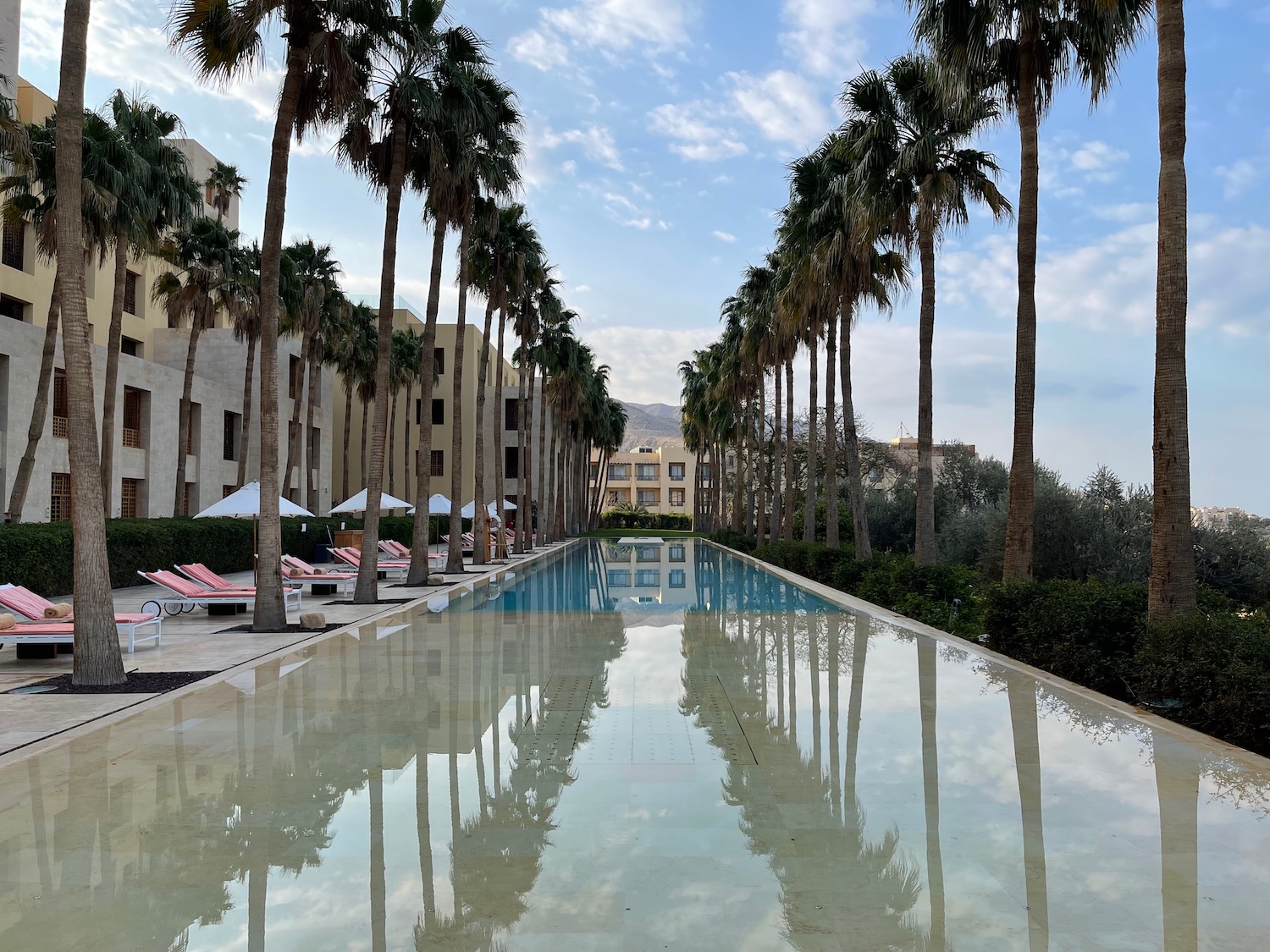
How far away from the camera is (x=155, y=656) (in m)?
12.1

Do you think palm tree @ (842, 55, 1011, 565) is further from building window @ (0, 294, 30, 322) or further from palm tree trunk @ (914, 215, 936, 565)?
building window @ (0, 294, 30, 322)

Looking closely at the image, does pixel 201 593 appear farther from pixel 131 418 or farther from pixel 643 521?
pixel 643 521

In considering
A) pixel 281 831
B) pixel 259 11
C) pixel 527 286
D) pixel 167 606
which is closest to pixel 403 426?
pixel 527 286

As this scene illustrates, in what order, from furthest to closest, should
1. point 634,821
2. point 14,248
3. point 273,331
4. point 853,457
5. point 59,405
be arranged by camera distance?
point 14,248
point 59,405
point 853,457
point 273,331
point 634,821

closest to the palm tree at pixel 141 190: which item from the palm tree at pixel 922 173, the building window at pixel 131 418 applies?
the building window at pixel 131 418

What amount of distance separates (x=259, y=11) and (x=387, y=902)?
12958 millimetres

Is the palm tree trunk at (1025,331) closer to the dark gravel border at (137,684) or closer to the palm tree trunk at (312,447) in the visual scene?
the dark gravel border at (137,684)

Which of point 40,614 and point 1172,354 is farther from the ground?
point 1172,354

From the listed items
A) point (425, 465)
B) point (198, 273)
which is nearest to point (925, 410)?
point (425, 465)

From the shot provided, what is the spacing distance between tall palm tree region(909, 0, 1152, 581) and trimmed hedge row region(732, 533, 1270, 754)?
1362 millimetres

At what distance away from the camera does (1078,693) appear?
9.56 meters

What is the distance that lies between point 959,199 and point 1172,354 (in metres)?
9.40

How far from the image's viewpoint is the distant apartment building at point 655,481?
117 m

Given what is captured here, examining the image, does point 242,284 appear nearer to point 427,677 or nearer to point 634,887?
point 427,677
